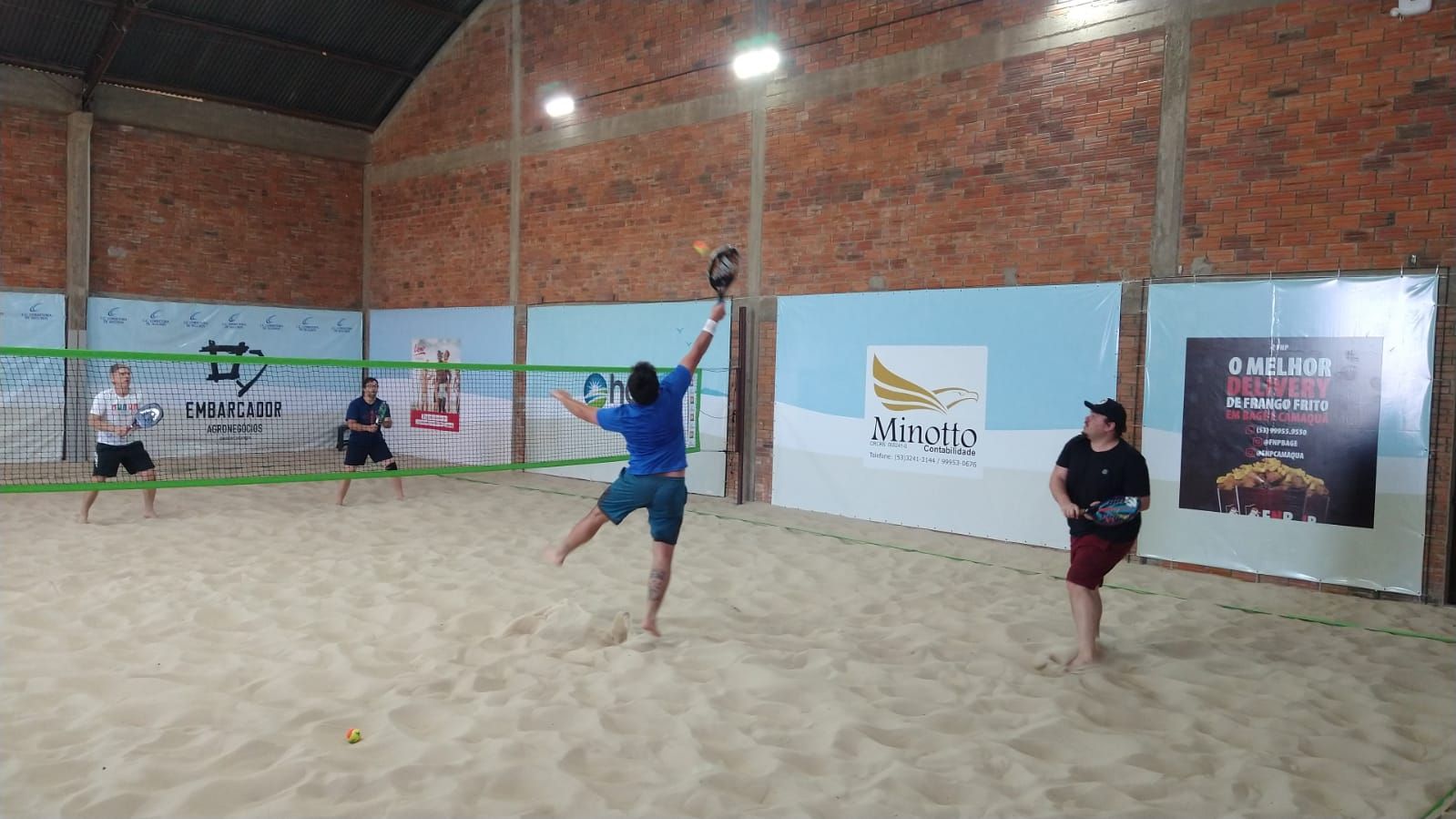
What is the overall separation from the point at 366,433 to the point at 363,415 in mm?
193

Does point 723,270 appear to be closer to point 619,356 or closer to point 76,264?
point 619,356

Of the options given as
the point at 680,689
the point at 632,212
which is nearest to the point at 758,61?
the point at 632,212

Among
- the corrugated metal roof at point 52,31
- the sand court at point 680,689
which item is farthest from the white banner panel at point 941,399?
the corrugated metal roof at point 52,31

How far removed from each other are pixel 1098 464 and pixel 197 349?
13224 millimetres

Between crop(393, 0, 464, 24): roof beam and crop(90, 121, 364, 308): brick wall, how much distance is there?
10.3 feet

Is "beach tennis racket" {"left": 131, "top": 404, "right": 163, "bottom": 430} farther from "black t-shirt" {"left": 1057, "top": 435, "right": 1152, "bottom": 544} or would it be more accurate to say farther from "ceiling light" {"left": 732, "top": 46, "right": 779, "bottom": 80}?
"black t-shirt" {"left": 1057, "top": 435, "right": 1152, "bottom": 544}

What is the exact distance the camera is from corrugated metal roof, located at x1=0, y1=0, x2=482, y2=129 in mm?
11766

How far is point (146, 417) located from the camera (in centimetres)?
849

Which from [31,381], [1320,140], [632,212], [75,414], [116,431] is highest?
[632,212]

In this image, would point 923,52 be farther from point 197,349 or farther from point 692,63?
point 197,349

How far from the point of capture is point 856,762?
11.6ft

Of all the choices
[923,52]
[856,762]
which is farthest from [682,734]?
[923,52]

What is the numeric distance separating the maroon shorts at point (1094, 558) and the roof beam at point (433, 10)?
1201 centimetres

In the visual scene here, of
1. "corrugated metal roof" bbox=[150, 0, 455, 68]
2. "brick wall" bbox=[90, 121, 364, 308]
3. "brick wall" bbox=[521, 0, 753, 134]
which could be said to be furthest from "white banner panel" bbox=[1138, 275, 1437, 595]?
"brick wall" bbox=[90, 121, 364, 308]
